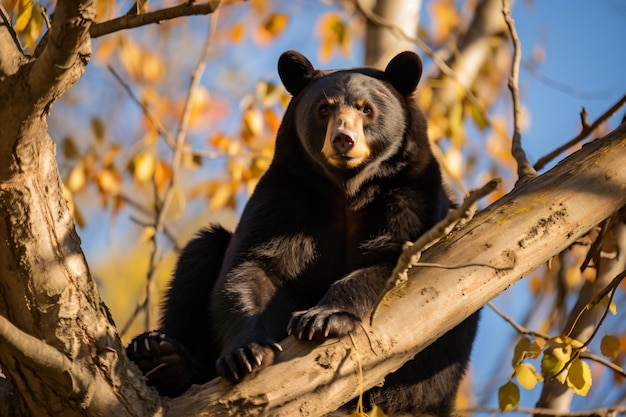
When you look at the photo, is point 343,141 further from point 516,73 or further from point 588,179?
point 588,179

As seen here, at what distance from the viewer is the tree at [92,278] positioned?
10.6ft

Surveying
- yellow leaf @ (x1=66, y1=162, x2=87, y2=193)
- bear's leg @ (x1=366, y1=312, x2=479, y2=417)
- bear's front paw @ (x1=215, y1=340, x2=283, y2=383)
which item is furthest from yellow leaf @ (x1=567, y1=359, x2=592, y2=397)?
yellow leaf @ (x1=66, y1=162, x2=87, y2=193)

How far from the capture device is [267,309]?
4945 mm

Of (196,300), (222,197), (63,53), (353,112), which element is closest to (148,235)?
(222,197)

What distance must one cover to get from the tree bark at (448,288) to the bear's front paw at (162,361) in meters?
0.72

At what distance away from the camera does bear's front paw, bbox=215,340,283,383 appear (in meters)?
3.78

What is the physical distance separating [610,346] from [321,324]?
150cm

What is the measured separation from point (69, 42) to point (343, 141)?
2.30 meters

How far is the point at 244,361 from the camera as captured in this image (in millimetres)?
3818

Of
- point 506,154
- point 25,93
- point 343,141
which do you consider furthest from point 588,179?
point 506,154

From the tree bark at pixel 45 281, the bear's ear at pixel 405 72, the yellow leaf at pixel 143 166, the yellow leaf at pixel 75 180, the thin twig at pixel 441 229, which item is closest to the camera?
the thin twig at pixel 441 229

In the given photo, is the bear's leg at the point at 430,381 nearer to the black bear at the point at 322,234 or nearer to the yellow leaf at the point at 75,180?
the black bear at the point at 322,234

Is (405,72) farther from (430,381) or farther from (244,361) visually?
(244,361)

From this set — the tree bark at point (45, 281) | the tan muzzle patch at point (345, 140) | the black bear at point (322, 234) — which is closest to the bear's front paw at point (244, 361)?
the tree bark at point (45, 281)
